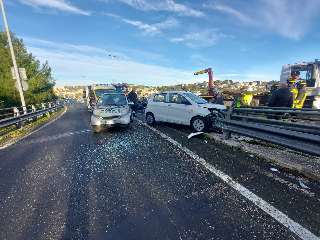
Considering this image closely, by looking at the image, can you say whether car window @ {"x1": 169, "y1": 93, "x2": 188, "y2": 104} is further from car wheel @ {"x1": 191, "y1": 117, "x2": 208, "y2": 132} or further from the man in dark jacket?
the man in dark jacket

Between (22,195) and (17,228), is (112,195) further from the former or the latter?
(22,195)

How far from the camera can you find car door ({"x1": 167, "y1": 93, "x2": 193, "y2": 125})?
6.59m

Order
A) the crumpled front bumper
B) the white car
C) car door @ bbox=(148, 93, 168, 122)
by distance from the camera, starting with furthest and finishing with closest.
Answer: car door @ bbox=(148, 93, 168, 122) → the crumpled front bumper → the white car

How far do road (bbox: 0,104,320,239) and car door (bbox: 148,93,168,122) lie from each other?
3.69 metres

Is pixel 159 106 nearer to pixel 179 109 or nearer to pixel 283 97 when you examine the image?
pixel 179 109

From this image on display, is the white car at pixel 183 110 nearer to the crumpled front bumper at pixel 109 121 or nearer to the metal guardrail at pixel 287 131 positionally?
the metal guardrail at pixel 287 131

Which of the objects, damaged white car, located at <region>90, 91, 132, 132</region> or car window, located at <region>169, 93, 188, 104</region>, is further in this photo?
car window, located at <region>169, 93, 188, 104</region>

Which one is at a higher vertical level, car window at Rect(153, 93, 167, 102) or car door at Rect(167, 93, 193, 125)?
car window at Rect(153, 93, 167, 102)

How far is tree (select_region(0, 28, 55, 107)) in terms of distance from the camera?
15492mm

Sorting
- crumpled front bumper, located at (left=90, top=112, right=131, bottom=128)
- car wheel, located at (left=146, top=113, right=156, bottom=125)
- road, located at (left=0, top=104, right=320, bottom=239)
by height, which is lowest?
road, located at (left=0, top=104, right=320, bottom=239)

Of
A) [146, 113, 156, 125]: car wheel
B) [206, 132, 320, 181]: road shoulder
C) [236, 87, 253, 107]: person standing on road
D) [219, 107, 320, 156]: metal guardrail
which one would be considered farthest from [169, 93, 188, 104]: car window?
[236, 87, 253, 107]: person standing on road

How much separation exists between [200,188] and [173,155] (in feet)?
4.79

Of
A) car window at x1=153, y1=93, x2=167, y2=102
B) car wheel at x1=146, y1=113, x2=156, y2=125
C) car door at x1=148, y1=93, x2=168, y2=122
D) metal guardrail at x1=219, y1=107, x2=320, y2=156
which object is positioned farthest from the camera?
car wheel at x1=146, y1=113, x2=156, y2=125

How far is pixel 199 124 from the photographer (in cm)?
619
